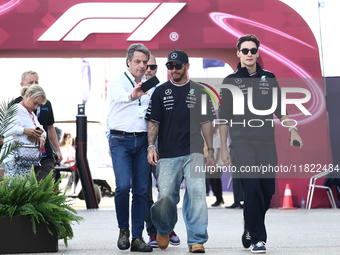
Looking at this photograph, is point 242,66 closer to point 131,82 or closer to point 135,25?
point 131,82

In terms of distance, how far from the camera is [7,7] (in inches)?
412

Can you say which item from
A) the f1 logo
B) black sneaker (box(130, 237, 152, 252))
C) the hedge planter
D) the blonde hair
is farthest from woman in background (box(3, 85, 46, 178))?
the f1 logo

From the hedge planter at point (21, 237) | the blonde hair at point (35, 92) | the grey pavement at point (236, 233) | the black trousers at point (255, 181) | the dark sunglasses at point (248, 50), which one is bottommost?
the grey pavement at point (236, 233)

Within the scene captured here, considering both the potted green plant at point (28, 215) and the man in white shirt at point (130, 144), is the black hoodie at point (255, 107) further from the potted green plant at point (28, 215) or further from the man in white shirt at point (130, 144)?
the potted green plant at point (28, 215)

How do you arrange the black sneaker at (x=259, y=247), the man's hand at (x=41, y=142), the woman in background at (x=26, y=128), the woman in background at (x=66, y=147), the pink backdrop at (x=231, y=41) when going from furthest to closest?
the woman in background at (x=66, y=147) → the pink backdrop at (x=231, y=41) → the man's hand at (x=41, y=142) → the woman in background at (x=26, y=128) → the black sneaker at (x=259, y=247)

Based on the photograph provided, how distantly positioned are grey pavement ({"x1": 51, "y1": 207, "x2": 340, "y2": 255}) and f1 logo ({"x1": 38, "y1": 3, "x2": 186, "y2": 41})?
3363mm

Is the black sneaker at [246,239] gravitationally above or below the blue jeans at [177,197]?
below

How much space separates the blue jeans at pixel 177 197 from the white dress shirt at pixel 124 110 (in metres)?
0.41

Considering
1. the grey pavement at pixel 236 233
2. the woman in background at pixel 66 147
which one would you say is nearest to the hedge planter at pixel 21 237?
the grey pavement at pixel 236 233

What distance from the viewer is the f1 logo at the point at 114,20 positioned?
1051 centimetres

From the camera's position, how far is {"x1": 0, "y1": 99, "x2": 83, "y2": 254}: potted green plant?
4.52m

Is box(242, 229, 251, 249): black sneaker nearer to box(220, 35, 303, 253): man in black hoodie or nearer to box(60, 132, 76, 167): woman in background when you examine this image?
box(220, 35, 303, 253): man in black hoodie

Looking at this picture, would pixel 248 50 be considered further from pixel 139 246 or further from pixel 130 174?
pixel 139 246

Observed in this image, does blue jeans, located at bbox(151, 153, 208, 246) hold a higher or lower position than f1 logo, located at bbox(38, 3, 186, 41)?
lower
